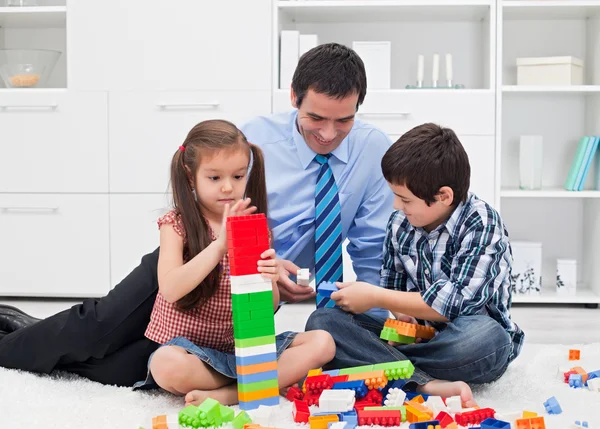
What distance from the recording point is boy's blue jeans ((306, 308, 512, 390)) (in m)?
1.49

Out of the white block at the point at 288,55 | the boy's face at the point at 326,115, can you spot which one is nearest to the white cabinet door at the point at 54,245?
the white block at the point at 288,55

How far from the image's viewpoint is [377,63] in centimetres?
280

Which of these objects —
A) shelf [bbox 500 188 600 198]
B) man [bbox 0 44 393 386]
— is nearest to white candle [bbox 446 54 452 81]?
shelf [bbox 500 188 600 198]

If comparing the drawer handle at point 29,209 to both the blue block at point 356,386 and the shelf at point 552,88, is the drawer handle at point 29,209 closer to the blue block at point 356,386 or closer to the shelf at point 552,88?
the shelf at point 552,88

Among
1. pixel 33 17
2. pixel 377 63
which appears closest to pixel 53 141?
pixel 33 17

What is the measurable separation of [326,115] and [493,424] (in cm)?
72

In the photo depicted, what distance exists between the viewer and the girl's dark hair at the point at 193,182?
4.97 ft

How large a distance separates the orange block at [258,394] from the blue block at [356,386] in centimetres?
11

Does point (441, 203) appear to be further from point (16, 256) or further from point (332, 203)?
point (16, 256)

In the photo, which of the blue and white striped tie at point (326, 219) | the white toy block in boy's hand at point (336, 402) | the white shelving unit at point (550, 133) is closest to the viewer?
the white toy block in boy's hand at point (336, 402)

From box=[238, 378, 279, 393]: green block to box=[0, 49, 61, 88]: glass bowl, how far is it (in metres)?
1.86

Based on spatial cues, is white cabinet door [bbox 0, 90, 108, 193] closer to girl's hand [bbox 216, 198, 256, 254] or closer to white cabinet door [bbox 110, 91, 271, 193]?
white cabinet door [bbox 110, 91, 271, 193]

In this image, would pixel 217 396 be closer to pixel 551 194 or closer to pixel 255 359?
pixel 255 359

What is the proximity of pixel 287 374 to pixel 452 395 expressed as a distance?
0.30m
